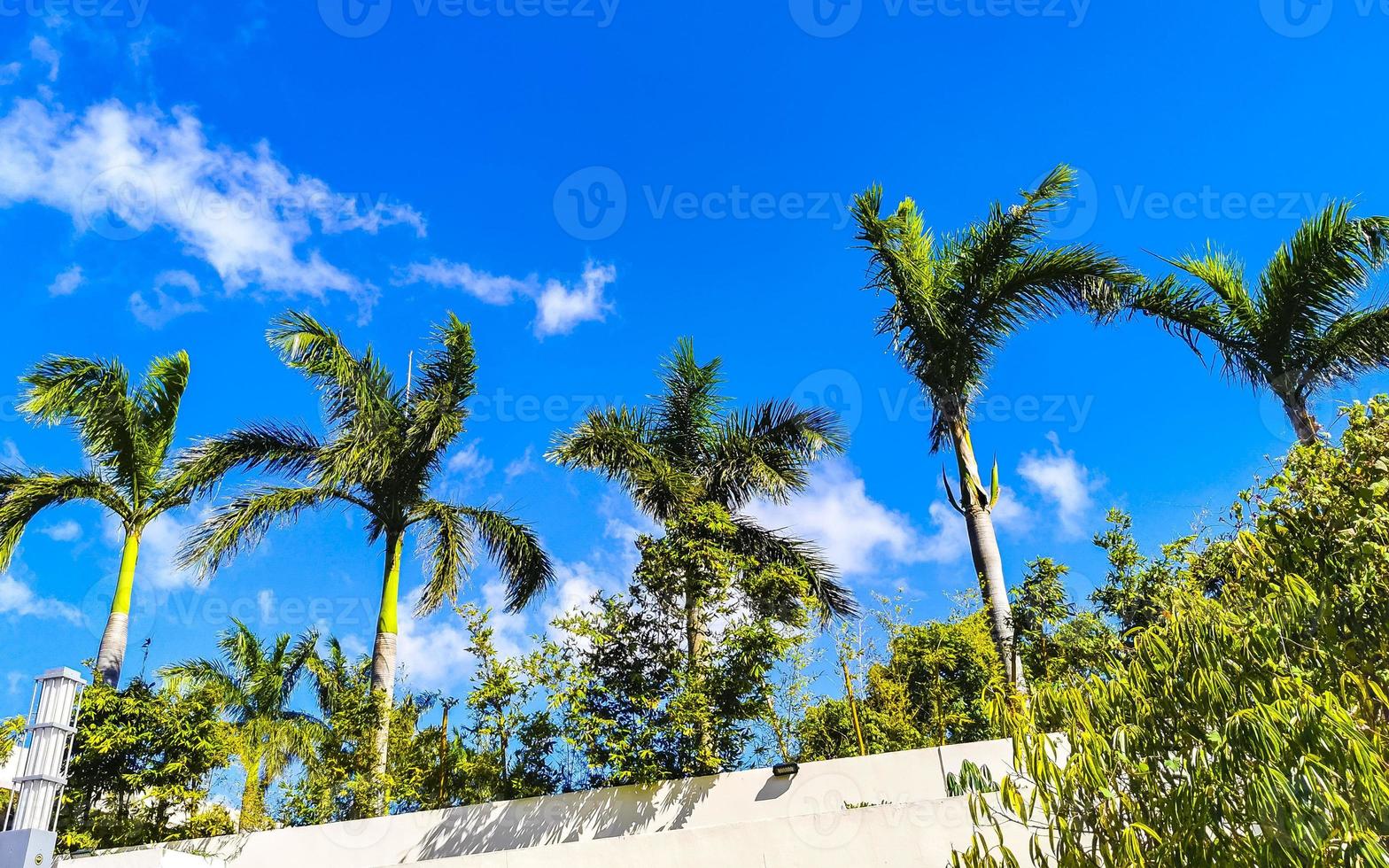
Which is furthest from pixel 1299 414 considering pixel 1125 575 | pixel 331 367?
pixel 331 367

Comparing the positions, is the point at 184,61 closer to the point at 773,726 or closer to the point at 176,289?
the point at 176,289

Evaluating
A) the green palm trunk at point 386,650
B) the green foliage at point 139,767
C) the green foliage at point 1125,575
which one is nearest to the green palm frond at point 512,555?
the green palm trunk at point 386,650

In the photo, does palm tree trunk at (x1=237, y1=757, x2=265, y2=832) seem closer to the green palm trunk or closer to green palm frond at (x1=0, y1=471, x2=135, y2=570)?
the green palm trunk

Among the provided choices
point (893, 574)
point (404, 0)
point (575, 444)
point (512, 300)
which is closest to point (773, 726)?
point (893, 574)

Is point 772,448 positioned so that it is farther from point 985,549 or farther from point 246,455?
point 246,455

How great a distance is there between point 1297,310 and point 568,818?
1079cm

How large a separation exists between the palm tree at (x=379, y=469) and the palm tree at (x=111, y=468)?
535mm

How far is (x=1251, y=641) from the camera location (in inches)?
159

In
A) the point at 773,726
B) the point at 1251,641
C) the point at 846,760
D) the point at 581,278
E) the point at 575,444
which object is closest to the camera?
the point at 1251,641

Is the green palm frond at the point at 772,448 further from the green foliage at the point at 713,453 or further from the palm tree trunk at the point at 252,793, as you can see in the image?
the palm tree trunk at the point at 252,793

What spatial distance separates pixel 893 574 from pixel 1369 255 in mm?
7181

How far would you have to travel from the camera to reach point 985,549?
11281mm

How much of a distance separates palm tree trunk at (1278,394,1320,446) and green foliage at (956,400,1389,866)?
682 centimetres

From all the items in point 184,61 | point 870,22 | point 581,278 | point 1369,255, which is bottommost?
point 1369,255
